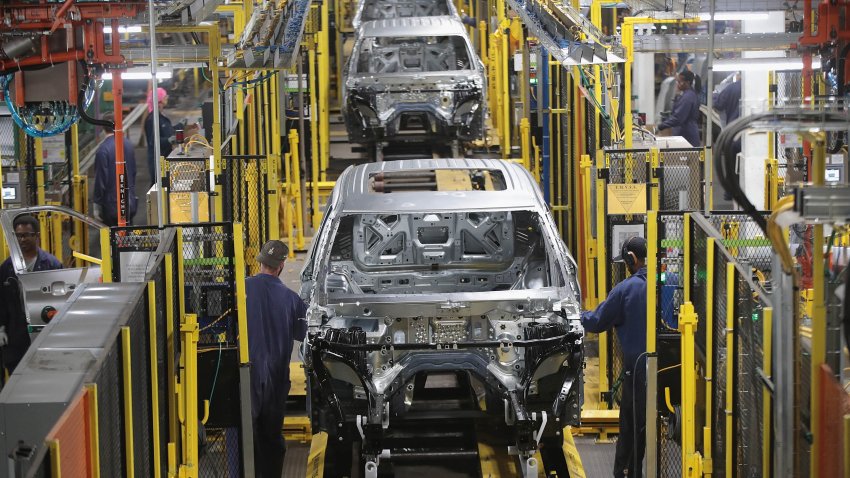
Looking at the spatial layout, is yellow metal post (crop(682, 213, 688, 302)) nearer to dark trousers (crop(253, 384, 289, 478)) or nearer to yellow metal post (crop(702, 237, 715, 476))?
yellow metal post (crop(702, 237, 715, 476))

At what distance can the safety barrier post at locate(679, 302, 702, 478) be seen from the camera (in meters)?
5.95

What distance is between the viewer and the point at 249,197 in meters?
10.6

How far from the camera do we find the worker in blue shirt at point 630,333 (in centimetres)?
745

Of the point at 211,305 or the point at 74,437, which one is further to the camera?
the point at 211,305

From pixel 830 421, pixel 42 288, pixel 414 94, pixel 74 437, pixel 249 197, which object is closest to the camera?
pixel 74 437

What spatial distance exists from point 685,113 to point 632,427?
353 inches

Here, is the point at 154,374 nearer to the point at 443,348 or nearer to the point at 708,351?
the point at 443,348

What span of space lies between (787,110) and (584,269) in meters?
6.59

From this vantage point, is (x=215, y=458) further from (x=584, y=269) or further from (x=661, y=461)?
(x=584, y=269)

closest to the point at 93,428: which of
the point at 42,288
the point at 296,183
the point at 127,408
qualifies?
the point at 127,408

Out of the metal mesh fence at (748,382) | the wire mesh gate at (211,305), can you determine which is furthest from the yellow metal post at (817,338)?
the wire mesh gate at (211,305)

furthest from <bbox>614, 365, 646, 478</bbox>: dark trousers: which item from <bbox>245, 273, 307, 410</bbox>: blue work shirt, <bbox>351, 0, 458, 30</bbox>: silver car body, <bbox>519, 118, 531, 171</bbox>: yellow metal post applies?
<bbox>351, 0, 458, 30</bbox>: silver car body

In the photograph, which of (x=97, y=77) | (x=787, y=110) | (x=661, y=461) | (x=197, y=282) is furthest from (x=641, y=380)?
(x=97, y=77)

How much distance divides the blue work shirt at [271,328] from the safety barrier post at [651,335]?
2225mm
